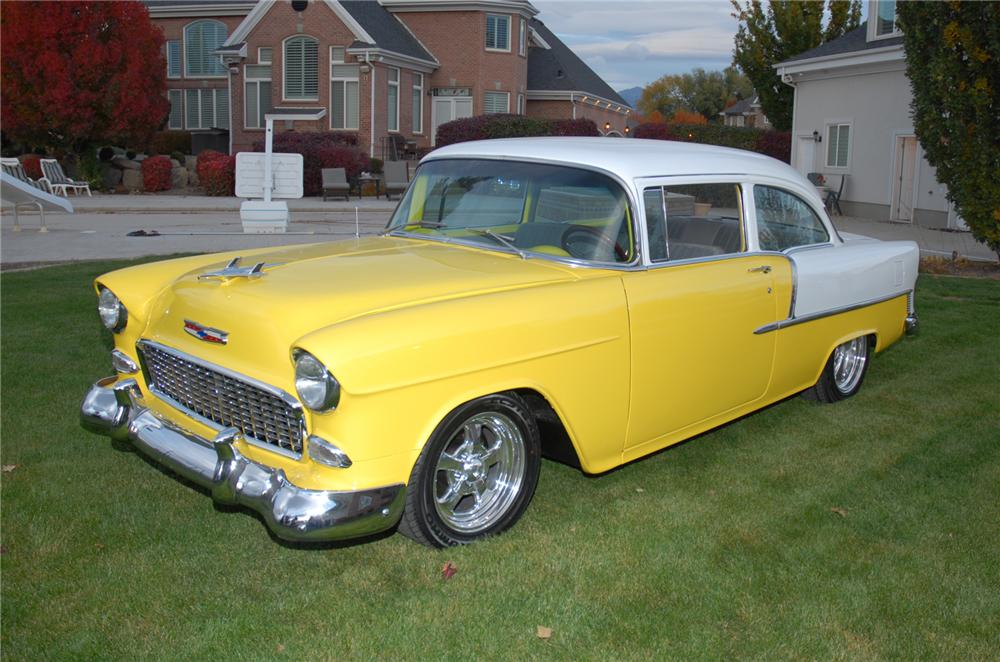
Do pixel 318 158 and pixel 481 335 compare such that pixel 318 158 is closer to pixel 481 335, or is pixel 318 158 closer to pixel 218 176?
pixel 218 176

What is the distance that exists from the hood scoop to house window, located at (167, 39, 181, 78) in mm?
36650

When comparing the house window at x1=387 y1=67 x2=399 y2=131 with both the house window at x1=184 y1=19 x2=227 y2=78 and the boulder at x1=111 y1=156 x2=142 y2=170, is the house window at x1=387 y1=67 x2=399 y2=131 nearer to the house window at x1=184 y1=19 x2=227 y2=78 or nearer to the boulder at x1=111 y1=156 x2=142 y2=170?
the boulder at x1=111 y1=156 x2=142 y2=170

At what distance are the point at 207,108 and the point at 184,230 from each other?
23.2 metres

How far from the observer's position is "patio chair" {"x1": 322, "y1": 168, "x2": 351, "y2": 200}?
81.8ft

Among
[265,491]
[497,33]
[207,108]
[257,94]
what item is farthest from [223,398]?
[207,108]

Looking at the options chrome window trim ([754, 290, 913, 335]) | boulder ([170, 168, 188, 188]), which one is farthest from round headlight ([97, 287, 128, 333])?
boulder ([170, 168, 188, 188])

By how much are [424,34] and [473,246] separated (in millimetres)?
32195

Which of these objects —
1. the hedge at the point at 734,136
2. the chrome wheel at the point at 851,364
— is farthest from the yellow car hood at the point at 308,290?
the hedge at the point at 734,136

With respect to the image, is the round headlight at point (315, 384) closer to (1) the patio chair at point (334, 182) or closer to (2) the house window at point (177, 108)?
(1) the patio chair at point (334, 182)

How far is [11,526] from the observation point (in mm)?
4168

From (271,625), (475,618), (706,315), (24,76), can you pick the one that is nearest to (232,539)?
(271,625)

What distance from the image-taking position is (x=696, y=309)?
4691 mm

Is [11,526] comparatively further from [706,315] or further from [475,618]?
[706,315]

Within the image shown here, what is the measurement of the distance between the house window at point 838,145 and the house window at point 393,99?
52.8ft
